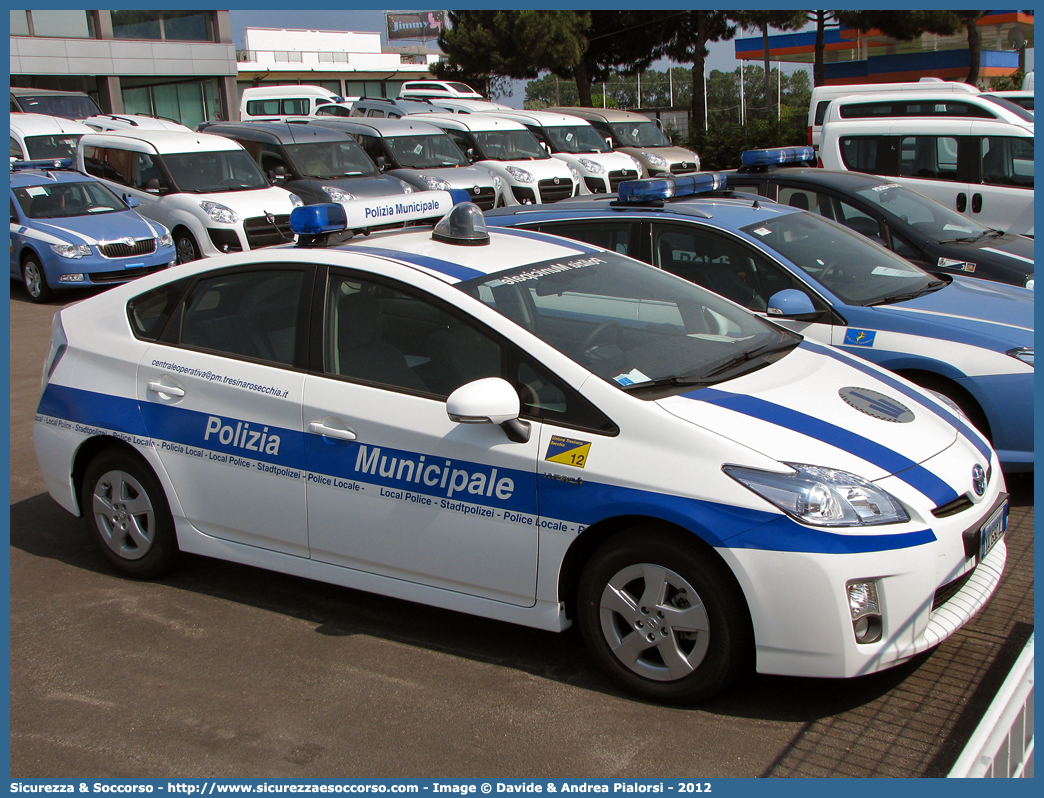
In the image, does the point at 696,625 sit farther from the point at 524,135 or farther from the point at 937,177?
the point at 524,135

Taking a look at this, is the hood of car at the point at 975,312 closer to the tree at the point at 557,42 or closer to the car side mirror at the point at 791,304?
the car side mirror at the point at 791,304

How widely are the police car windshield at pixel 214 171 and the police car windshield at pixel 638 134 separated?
947 centimetres

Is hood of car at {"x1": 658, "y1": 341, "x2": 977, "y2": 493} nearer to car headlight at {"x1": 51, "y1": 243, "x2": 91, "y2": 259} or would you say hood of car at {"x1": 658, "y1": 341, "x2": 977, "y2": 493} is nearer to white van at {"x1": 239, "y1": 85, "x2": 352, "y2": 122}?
car headlight at {"x1": 51, "y1": 243, "x2": 91, "y2": 259}

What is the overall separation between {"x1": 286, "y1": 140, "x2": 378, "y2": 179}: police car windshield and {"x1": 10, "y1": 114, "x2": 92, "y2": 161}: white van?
5.05 metres

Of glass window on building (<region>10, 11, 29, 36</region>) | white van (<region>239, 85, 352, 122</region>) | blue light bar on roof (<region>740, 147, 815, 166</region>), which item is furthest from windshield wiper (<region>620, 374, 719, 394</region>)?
glass window on building (<region>10, 11, 29, 36</region>)

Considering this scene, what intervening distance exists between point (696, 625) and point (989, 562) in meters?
1.18

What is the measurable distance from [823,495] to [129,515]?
319 centimetres

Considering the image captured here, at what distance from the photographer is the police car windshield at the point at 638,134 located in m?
21.8

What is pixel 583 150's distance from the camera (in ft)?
66.7

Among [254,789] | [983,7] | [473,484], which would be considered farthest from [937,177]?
[983,7]

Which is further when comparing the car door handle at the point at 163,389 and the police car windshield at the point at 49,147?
the police car windshield at the point at 49,147

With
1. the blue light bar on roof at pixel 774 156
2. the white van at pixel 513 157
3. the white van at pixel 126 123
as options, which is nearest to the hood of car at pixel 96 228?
the white van at pixel 126 123

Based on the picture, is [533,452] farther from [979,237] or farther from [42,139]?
[42,139]

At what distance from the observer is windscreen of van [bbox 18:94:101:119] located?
23.8m
